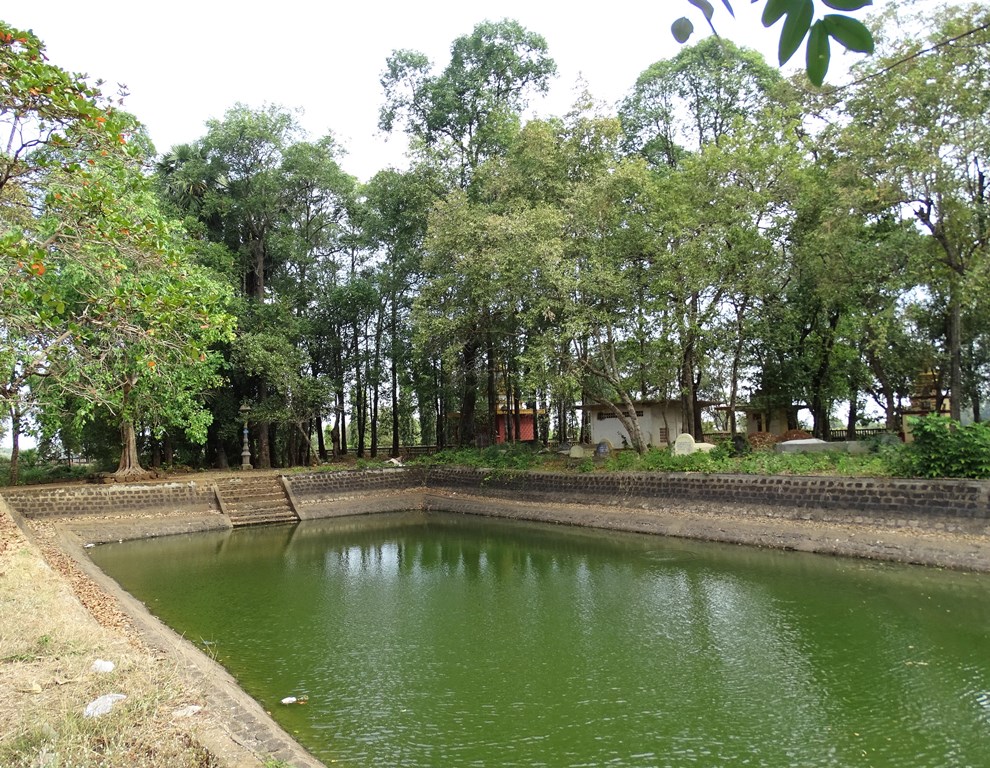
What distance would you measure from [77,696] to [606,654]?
4481 mm

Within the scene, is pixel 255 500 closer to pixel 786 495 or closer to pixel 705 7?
pixel 786 495

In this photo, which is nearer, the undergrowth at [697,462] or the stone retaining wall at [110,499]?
the undergrowth at [697,462]

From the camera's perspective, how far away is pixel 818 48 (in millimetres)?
1448

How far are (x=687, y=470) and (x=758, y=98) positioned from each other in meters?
13.1

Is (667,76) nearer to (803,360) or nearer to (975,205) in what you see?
(803,360)

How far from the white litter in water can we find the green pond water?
1.37 metres

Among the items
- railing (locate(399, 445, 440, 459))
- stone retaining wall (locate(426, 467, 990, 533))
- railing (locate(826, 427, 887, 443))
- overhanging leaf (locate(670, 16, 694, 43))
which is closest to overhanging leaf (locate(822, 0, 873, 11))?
overhanging leaf (locate(670, 16, 694, 43))

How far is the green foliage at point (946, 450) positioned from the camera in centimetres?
1000

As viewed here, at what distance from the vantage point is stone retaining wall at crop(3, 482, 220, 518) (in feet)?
50.8

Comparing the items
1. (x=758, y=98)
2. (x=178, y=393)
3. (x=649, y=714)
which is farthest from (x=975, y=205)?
(x=178, y=393)

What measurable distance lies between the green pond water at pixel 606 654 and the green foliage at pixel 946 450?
5.54ft

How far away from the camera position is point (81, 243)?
624 centimetres

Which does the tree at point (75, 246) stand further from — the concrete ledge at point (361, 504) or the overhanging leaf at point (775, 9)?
the concrete ledge at point (361, 504)

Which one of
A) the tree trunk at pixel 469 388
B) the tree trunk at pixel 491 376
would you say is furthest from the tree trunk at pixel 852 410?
the tree trunk at pixel 469 388
